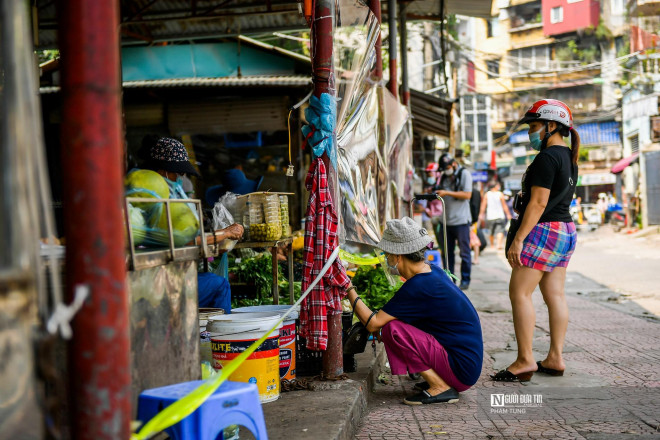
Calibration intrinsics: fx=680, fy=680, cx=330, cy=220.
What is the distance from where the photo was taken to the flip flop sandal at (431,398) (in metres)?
4.84

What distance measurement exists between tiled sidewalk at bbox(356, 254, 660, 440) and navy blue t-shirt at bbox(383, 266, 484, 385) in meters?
0.33

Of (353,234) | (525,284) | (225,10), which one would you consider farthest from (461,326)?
(225,10)

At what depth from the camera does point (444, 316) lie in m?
4.77

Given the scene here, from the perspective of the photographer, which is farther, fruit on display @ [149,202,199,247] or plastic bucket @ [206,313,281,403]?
plastic bucket @ [206,313,281,403]

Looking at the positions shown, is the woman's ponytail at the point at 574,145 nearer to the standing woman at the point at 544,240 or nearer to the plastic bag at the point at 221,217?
the standing woman at the point at 544,240

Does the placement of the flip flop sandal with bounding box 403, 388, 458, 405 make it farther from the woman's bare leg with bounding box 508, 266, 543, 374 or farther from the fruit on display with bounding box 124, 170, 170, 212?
the fruit on display with bounding box 124, 170, 170, 212

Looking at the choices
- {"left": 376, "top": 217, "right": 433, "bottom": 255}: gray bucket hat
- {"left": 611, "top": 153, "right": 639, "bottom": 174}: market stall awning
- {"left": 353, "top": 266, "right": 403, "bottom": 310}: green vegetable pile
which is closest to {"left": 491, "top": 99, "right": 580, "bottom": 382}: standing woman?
{"left": 376, "top": 217, "right": 433, "bottom": 255}: gray bucket hat

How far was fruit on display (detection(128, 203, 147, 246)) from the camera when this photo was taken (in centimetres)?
325

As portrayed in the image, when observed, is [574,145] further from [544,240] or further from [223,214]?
[223,214]

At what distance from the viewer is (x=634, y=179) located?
3178 centimetres

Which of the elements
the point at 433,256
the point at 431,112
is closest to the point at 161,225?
the point at 433,256

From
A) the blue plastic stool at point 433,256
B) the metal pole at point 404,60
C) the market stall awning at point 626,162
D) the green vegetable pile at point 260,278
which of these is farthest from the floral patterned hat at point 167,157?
the market stall awning at point 626,162

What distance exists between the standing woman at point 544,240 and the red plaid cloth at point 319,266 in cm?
158

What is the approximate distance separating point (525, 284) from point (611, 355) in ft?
5.01
